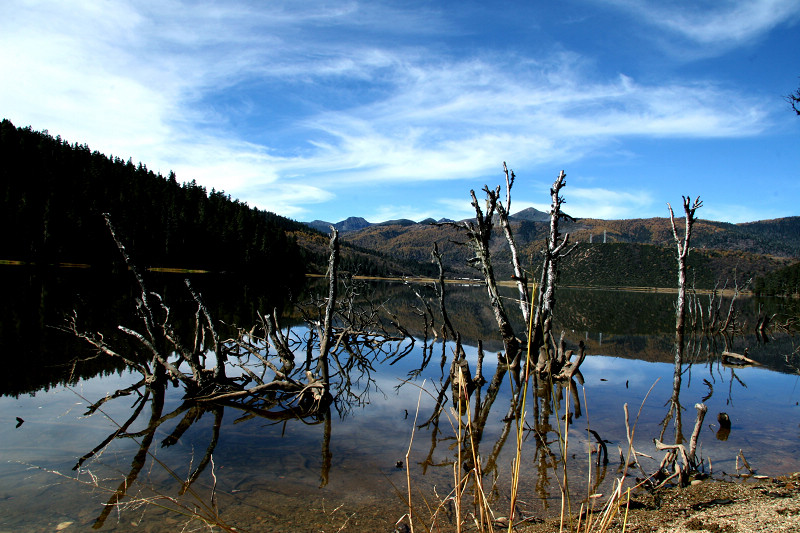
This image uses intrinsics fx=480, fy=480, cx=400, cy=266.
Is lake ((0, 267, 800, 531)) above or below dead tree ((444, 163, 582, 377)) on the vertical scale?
below

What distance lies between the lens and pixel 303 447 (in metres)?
8.30

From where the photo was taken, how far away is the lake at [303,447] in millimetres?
5859

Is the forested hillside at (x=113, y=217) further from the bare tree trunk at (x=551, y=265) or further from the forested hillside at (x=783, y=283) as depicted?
the forested hillside at (x=783, y=283)

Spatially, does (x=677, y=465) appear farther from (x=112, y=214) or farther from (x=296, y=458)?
(x=112, y=214)

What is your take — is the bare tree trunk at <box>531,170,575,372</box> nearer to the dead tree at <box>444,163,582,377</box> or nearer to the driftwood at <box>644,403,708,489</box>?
the dead tree at <box>444,163,582,377</box>

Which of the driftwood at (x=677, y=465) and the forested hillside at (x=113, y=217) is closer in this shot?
the driftwood at (x=677, y=465)

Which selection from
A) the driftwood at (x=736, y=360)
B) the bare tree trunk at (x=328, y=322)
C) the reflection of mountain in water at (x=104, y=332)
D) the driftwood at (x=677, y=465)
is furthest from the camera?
the driftwood at (x=736, y=360)

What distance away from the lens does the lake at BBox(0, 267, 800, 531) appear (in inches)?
231

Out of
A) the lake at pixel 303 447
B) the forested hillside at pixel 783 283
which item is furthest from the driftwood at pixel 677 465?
the forested hillside at pixel 783 283

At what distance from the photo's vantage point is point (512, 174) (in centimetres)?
1634

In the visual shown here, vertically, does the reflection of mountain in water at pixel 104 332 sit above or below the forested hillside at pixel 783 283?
below

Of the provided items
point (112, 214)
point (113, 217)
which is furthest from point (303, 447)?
point (112, 214)

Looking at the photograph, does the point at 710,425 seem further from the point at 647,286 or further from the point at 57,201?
the point at 647,286

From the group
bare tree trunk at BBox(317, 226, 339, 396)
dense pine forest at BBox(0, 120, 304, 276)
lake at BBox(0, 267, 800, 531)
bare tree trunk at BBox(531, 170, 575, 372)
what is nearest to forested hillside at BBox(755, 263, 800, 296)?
lake at BBox(0, 267, 800, 531)
